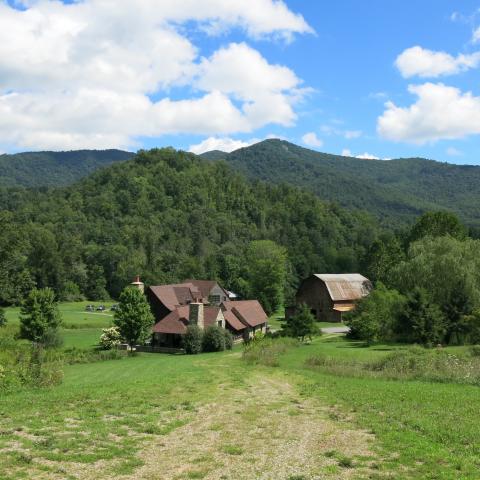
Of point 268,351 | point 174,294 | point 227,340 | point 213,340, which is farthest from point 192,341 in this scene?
point 174,294

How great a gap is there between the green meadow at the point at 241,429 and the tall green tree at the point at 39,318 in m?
21.2

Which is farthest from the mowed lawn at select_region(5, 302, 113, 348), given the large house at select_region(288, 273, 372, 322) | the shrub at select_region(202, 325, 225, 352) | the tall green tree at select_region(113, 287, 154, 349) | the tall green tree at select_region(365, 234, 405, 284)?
the tall green tree at select_region(365, 234, 405, 284)

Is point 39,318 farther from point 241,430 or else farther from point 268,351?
point 241,430

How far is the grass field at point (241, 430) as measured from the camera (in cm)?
1250

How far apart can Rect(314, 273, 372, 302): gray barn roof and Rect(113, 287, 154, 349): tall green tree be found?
114ft

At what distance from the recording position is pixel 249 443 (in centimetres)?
1485

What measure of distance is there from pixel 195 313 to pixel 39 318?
13.8m

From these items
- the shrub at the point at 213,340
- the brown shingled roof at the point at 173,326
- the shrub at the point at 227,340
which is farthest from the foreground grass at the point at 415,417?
the brown shingled roof at the point at 173,326

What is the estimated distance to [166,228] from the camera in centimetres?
13550

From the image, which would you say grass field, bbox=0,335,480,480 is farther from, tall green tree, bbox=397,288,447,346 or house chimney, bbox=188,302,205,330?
house chimney, bbox=188,302,205,330

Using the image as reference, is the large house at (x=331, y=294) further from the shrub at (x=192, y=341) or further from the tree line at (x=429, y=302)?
the shrub at (x=192, y=341)

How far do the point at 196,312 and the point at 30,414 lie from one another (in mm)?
30880

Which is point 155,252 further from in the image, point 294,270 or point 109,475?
point 109,475

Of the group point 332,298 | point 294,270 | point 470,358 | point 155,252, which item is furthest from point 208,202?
point 470,358
